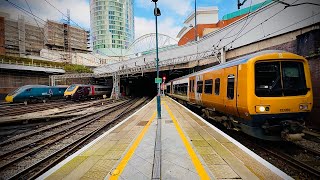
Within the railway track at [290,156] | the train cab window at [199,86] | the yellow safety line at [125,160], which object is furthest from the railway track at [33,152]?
the railway track at [290,156]

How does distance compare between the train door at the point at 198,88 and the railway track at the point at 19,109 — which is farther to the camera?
the railway track at the point at 19,109

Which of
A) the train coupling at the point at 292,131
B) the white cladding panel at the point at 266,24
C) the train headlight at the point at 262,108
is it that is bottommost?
the train coupling at the point at 292,131

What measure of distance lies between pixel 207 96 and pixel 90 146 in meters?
7.13

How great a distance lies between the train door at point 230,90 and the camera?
718 cm

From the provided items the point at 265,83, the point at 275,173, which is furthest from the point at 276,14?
the point at 275,173

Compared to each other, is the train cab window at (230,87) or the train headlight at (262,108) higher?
the train cab window at (230,87)

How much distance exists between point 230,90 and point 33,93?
30.9 metres

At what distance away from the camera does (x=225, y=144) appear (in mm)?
5695

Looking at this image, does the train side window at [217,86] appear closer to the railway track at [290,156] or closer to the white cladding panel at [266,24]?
the railway track at [290,156]

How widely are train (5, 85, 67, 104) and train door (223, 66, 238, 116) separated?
30.0 metres

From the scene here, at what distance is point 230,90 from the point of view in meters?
7.58

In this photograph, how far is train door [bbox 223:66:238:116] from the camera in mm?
7177

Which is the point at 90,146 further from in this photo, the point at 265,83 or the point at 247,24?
the point at 247,24

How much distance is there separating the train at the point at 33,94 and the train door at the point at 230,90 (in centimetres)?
2996
